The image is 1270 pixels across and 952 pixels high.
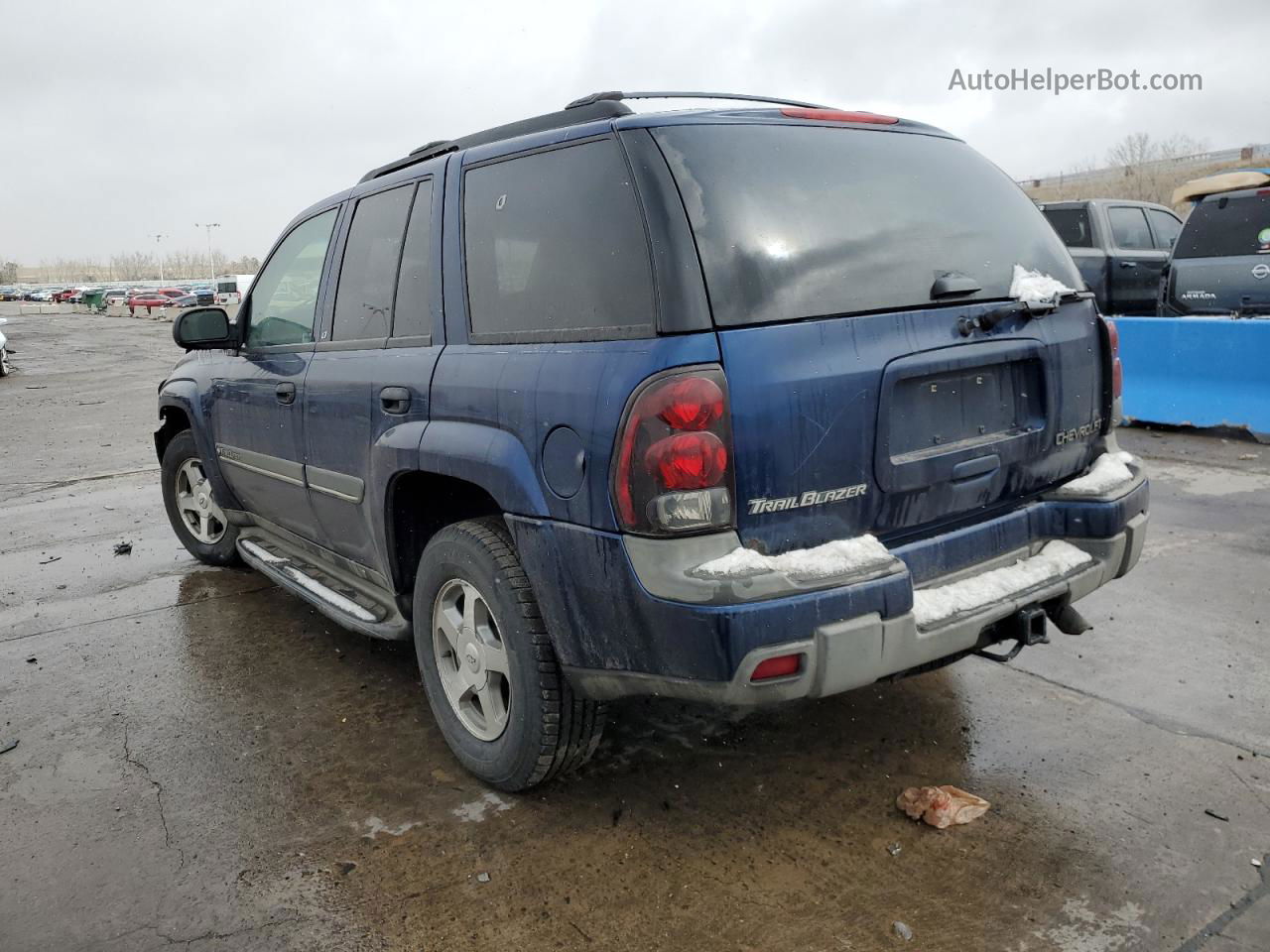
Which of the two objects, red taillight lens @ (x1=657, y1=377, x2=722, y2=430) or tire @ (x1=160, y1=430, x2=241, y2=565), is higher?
red taillight lens @ (x1=657, y1=377, x2=722, y2=430)

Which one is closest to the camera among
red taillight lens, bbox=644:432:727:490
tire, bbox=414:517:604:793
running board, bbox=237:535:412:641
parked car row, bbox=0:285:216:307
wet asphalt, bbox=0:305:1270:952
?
red taillight lens, bbox=644:432:727:490

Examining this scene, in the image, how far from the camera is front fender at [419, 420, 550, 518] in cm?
275

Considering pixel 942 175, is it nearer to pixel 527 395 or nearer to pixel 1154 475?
pixel 527 395

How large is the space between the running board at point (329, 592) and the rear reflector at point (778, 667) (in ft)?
5.28

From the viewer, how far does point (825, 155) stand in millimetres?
2861

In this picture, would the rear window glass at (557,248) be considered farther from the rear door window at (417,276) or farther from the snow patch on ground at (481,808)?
the snow patch on ground at (481,808)

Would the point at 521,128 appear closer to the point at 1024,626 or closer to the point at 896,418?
the point at 896,418

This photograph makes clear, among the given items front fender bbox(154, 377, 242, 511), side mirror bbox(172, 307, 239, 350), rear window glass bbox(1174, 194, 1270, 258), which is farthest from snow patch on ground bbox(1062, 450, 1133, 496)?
rear window glass bbox(1174, 194, 1270, 258)

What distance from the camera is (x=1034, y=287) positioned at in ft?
10.1

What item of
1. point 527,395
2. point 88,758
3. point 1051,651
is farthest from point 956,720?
point 88,758

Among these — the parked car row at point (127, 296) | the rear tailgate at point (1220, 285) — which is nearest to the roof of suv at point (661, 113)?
the rear tailgate at point (1220, 285)

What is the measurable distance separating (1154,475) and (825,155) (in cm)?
540

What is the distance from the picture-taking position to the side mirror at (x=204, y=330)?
15.6 ft

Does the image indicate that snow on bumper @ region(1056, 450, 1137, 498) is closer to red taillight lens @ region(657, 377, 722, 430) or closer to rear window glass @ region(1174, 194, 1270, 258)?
red taillight lens @ region(657, 377, 722, 430)
